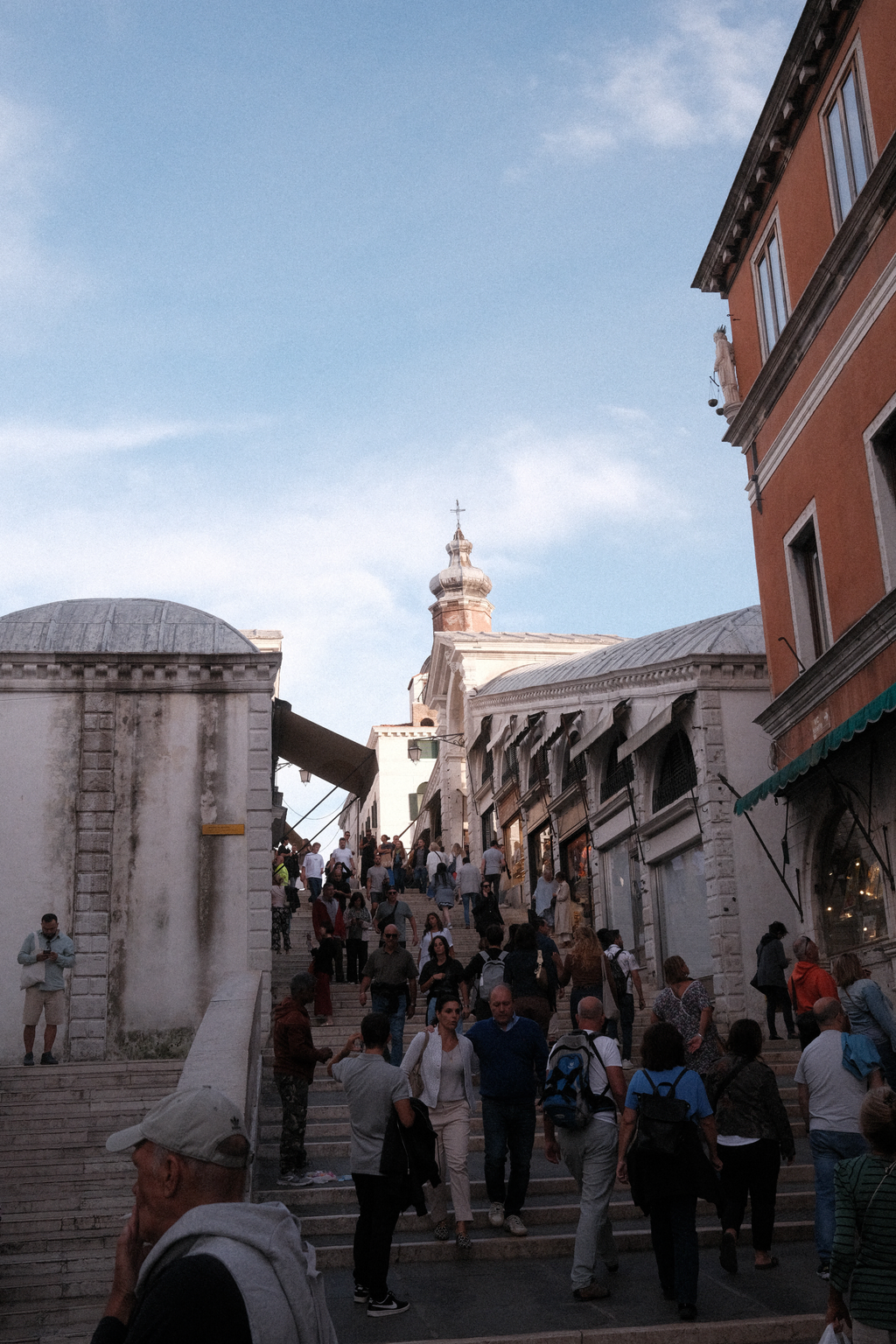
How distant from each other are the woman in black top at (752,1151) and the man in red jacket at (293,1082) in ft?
10.8

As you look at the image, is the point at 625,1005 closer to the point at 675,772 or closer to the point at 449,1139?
the point at 449,1139

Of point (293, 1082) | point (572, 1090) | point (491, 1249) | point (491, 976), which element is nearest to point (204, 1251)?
point (572, 1090)

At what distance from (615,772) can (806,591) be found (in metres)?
8.58

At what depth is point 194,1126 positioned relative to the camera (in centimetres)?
300

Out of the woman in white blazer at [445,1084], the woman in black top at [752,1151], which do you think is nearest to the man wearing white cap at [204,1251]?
the woman in black top at [752,1151]

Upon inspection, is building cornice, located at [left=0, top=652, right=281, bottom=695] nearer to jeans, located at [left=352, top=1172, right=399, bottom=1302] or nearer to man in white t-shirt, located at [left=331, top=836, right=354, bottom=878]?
man in white t-shirt, located at [left=331, top=836, right=354, bottom=878]

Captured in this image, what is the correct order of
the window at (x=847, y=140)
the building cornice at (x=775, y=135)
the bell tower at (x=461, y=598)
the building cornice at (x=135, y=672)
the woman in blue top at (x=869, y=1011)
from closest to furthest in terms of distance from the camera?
the woman in blue top at (x=869, y=1011) < the window at (x=847, y=140) < the building cornice at (x=775, y=135) < the building cornice at (x=135, y=672) < the bell tower at (x=461, y=598)

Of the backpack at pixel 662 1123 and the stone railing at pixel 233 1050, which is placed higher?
the stone railing at pixel 233 1050

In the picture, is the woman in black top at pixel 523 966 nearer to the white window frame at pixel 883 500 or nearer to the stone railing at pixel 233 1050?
the stone railing at pixel 233 1050

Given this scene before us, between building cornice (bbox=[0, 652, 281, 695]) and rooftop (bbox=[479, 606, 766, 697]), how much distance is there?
697cm

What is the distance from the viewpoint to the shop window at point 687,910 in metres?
20.3

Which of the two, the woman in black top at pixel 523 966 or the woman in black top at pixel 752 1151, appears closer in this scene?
the woman in black top at pixel 752 1151

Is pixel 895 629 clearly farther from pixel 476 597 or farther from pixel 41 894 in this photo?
pixel 476 597

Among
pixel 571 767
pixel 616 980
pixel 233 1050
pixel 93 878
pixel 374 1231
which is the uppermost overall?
pixel 571 767
